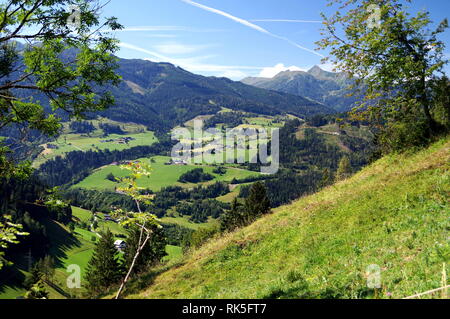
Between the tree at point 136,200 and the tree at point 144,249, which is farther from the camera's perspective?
the tree at point 144,249

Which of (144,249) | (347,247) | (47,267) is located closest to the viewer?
(347,247)

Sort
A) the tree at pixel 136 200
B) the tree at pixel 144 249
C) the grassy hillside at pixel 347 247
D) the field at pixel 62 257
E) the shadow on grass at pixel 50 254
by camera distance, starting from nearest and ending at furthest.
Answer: the tree at pixel 136 200 < the grassy hillside at pixel 347 247 < the tree at pixel 144 249 < the field at pixel 62 257 < the shadow on grass at pixel 50 254

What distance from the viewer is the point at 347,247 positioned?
13.6 m

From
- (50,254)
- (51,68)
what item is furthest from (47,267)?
(51,68)

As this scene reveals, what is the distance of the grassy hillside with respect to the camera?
9.26 metres

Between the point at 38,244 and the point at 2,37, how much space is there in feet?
563

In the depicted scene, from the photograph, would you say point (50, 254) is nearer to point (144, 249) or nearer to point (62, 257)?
point (62, 257)

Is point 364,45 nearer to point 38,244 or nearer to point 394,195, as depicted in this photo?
point 394,195

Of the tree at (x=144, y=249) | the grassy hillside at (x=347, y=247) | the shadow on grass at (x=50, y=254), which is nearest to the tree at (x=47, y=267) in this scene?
the shadow on grass at (x=50, y=254)

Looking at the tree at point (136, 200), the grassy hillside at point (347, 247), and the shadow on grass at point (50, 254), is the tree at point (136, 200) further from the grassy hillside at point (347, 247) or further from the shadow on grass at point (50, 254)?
the shadow on grass at point (50, 254)

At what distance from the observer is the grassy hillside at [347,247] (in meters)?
9.26

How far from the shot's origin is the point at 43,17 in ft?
37.3

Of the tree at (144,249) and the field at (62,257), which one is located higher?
the tree at (144,249)
